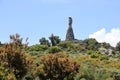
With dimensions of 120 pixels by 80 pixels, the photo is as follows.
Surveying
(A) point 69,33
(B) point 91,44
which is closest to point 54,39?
(B) point 91,44

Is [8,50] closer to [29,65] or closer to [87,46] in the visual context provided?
[29,65]

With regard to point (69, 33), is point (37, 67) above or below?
below

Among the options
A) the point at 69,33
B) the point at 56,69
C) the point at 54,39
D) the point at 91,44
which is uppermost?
the point at 69,33

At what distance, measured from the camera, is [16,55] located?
24469 mm

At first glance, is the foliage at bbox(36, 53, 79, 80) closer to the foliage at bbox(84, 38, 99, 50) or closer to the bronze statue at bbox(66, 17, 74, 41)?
the foliage at bbox(84, 38, 99, 50)

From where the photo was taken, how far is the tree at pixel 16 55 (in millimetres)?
24422

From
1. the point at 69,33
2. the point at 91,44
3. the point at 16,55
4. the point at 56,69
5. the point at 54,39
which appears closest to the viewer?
the point at 16,55

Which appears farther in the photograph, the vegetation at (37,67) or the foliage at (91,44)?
the foliage at (91,44)

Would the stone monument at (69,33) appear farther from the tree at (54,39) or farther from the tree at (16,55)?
the tree at (16,55)

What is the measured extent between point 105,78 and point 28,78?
21.6 ft

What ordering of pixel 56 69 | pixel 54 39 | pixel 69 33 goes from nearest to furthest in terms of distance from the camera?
pixel 56 69
pixel 54 39
pixel 69 33

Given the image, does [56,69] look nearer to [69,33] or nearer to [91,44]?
[91,44]

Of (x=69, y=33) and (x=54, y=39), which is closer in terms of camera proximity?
(x=54, y=39)

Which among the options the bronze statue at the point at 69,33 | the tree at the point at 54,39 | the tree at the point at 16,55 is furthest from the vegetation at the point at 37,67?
the bronze statue at the point at 69,33
